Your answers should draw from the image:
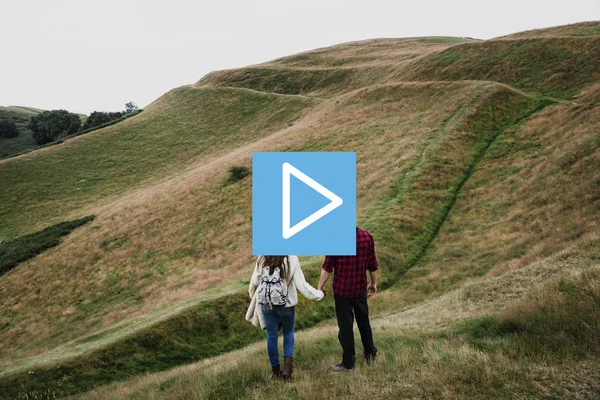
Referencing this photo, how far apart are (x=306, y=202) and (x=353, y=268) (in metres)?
2.01

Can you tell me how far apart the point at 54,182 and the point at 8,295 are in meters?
29.3

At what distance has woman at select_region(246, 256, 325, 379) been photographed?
6.16 m

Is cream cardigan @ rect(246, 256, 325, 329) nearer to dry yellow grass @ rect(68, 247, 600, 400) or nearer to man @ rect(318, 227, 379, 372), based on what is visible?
man @ rect(318, 227, 379, 372)

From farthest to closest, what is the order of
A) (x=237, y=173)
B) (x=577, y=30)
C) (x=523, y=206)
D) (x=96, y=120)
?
(x=96, y=120) → (x=577, y=30) → (x=237, y=173) → (x=523, y=206)

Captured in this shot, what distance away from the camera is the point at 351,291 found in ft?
20.8

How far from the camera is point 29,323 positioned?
74.1 feet

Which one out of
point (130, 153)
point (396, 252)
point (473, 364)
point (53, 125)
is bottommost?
point (396, 252)

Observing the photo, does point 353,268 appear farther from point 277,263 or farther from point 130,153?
point 130,153

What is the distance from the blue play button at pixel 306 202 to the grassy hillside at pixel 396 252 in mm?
2327

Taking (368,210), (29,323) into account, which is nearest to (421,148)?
(368,210)

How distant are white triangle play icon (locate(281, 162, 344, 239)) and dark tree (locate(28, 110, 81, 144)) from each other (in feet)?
316

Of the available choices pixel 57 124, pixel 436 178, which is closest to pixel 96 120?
pixel 57 124

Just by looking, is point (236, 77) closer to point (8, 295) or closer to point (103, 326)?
point (8, 295)

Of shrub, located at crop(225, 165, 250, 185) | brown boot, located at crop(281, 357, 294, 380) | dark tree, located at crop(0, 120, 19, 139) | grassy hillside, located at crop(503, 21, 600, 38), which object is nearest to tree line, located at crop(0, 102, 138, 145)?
dark tree, located at crop(0, 120, 19, 139)
